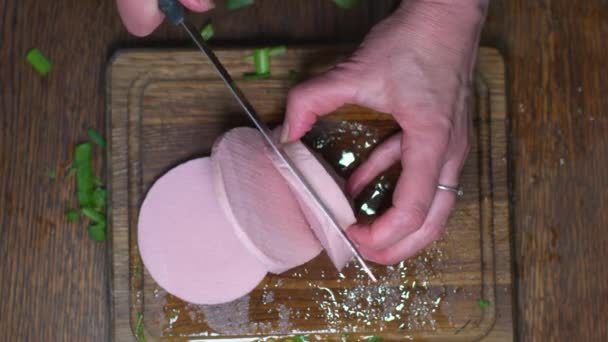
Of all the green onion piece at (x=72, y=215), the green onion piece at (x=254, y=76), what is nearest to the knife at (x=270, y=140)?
the green onion piece at (x=254, y=76)

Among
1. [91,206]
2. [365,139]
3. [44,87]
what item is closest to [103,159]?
[91,206]

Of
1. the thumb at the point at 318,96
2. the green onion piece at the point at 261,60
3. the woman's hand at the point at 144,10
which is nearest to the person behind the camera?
the woman's hand at the point at 144,10

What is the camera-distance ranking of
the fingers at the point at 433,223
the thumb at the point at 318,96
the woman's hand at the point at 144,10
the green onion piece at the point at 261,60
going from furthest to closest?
the green onion piece at the point at 261,60, the fingers at the point at 433,223, the thumb at the point at 318,96, the woman's hand at the point at 144,10

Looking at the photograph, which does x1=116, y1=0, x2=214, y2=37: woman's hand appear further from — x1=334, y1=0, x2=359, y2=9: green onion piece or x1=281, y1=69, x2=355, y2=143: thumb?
x1=334, y1=0, x2=359, y2=9: green onion piece

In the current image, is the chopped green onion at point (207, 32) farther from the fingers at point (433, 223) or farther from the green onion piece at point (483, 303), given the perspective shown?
the green onion piece at point (483, 303)

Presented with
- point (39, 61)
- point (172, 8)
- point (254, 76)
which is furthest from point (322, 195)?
point (39, 61)

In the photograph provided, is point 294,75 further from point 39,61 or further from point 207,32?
point 39,61

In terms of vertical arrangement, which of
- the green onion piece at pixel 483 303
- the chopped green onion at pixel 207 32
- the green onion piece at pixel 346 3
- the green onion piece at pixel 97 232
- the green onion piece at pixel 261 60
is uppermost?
the green onion piece at pixel 346 3
